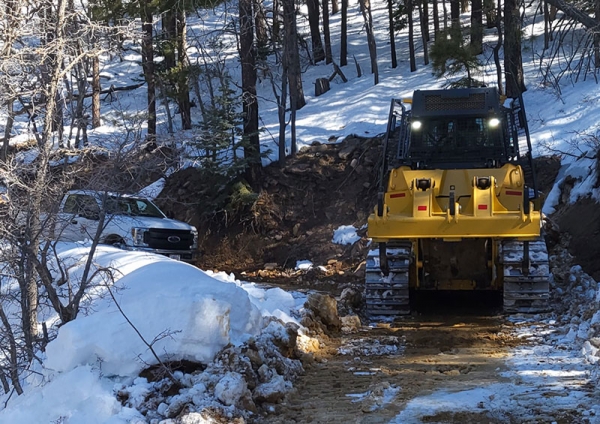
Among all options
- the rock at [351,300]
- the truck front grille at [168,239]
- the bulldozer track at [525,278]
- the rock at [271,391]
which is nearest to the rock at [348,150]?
the truck front grille at [168,239]

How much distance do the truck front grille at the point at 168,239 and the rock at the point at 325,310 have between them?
6.82 m

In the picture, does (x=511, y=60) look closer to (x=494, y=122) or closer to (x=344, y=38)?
(x=494, y=122)

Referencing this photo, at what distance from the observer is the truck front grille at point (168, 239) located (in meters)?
16.2

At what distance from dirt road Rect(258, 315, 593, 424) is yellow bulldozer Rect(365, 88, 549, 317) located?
0.80m

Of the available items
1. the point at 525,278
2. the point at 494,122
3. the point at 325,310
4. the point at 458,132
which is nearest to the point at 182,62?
the point at 458,132

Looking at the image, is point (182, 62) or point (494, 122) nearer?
point (494, 122)

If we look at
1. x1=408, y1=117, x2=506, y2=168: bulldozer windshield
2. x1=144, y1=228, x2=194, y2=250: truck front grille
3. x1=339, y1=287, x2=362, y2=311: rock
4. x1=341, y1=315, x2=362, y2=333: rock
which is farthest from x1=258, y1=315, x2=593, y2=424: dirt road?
x1=144, y1=228, x2=194, y2=250: truck front grille

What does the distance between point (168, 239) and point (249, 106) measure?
5.69 m

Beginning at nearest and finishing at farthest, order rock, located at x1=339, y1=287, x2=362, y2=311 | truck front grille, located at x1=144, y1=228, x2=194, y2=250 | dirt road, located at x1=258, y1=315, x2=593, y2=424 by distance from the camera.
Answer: dirt road, located at x1=258, y1=315, x2=593, y2=424 → rock, located at x1=339, y1=287, x2=362, y2=311 → truck front grille, located at x1=144, y1=228, x2=194, y2=250

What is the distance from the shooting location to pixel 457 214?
1047cm

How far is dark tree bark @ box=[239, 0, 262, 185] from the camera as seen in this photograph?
20.6 m

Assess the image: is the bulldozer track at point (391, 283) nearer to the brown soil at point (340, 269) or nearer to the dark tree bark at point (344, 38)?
the brown soil at point (340, 269)

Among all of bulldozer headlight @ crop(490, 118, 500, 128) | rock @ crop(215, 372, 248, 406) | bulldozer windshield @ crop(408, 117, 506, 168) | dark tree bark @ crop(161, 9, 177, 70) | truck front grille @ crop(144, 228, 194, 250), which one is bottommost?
truck front grille @ crop(144, 228, 194, 250)

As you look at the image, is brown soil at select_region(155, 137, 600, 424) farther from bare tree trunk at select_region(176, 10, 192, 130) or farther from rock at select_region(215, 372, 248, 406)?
bare tree trunk at select_region(176, 10, 192, 130)
